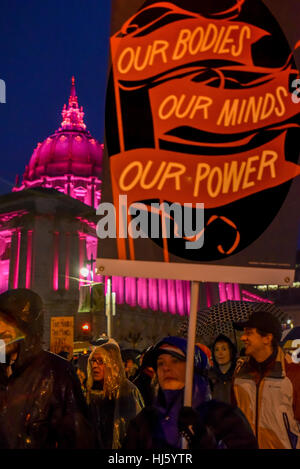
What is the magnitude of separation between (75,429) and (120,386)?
2.61 m

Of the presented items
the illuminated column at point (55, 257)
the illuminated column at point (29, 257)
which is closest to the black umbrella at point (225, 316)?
the illuminated column at point (55, 257)

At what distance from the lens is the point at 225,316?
422 inches

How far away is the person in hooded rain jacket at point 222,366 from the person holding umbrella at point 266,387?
196cm

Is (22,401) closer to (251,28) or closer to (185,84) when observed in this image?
(185,84)

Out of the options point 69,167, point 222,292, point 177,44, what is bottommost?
point 177,44

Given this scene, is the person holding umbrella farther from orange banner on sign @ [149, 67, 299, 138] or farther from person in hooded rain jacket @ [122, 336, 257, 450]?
orange banner on sign @ [149, 67, 299, 138]

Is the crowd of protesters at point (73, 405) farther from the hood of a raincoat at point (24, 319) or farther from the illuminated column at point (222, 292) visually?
the illuminated column at point (222, 292)

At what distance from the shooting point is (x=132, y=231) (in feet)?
12.2

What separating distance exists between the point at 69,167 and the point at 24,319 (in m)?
70.3

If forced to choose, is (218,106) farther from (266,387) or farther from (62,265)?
(62,265)

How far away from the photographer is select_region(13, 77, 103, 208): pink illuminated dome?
237 ft

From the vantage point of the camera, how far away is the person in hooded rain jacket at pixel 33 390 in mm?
3635

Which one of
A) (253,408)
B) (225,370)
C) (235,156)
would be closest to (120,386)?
(253,408)

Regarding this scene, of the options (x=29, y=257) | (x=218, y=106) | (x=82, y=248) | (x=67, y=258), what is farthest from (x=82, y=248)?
(x=218, y=106)
